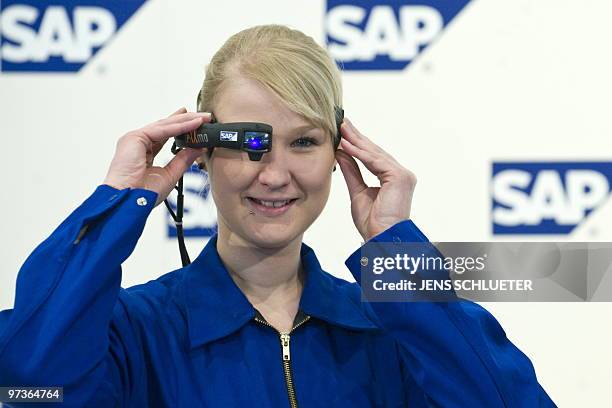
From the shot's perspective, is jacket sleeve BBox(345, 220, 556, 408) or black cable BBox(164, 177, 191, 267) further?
black cable BBox(164, 177, 191, 267)

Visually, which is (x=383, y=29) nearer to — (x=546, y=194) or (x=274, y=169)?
(x=546, y=194)

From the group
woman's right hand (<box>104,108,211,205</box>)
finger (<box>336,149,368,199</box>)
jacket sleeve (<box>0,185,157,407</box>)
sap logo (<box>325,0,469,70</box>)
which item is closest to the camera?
jacket sleeve (<box>0,185,157,407</box>)

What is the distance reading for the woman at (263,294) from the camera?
1.02 m

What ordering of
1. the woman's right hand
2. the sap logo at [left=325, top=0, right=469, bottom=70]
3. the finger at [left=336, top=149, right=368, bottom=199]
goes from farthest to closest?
the sap logo at [left=325, top=0, right=469, bottom=70], the finger at [left=336, top=149, right=368, bottom=199], the woman's right hand

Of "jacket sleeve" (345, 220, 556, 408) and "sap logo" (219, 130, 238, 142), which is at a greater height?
"sap logo" (219, 130, 238, 142)

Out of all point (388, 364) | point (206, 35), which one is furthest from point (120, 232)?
point (206, 35)

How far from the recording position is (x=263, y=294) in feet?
3.77

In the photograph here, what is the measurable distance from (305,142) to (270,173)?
0.06 metres

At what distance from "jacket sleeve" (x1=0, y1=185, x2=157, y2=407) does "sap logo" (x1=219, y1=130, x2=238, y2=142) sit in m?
0.11

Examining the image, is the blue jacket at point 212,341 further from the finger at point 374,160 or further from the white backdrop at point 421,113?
the white backdrop at point 421,113

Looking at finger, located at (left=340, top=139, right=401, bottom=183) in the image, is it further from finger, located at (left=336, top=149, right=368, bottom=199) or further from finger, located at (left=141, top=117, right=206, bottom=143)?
finger, located at (left=141, top=117, right=206, bottom=143)

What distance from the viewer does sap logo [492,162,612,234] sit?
1677 millimetres

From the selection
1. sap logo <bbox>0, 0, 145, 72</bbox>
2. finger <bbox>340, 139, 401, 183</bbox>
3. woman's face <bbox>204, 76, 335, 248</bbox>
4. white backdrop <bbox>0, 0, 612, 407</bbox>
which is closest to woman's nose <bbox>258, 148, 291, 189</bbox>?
woman's face <bbox>204, 76, 335, 248</bbox>

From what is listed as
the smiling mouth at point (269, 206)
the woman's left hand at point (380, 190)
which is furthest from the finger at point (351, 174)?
the smiling mouth at point (269, 206)
